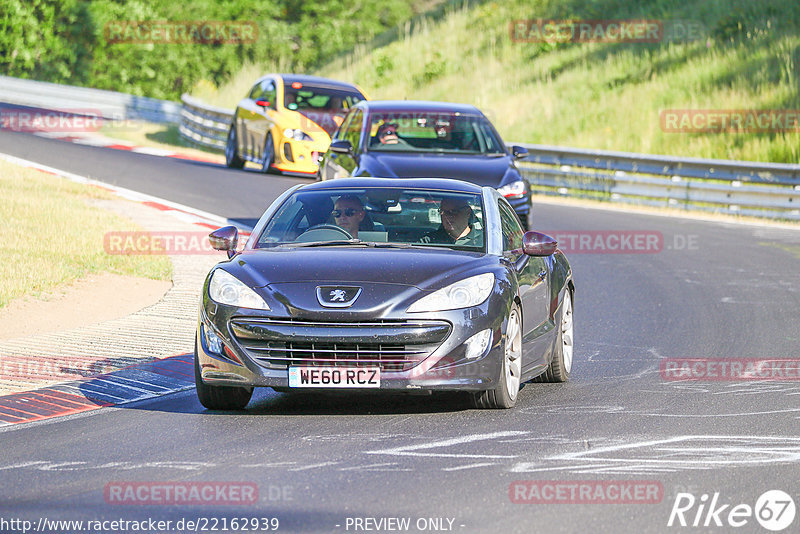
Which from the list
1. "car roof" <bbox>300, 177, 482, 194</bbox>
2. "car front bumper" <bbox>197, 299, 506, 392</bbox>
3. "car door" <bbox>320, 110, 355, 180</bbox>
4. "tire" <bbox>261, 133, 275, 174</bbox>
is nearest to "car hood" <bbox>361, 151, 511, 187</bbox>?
"car door" <bbox>320, 110, 355, 180</bbox>

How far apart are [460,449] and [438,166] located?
29.3 ft

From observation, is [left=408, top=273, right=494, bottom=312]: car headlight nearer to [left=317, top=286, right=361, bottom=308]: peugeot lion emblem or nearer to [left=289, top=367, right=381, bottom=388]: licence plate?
[left=317, top=286, right=361, bottom=308]: peugeot lion emblem

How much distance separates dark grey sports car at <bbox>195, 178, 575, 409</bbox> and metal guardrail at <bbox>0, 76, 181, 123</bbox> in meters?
29.8

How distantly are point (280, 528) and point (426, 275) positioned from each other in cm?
290

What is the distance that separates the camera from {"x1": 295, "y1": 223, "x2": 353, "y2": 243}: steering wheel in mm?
9461

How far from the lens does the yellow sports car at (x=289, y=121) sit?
80.6 feet

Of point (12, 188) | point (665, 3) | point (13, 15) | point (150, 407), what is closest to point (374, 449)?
point (150, 407)

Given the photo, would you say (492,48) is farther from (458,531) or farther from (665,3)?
(458,531)

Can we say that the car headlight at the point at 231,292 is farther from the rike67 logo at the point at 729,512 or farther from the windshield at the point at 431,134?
the windshield at the point at 431,134

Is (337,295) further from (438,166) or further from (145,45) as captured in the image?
(145,45)

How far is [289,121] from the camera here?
2469 centimetres

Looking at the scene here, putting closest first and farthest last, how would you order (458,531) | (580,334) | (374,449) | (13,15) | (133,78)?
(458,531)
(374,449)
(580,334)
(13,15)
(133,78)

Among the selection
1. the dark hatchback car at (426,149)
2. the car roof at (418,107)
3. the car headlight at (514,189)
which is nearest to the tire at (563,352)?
the dark hatchback car at (426,149)

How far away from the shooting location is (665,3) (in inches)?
1670
